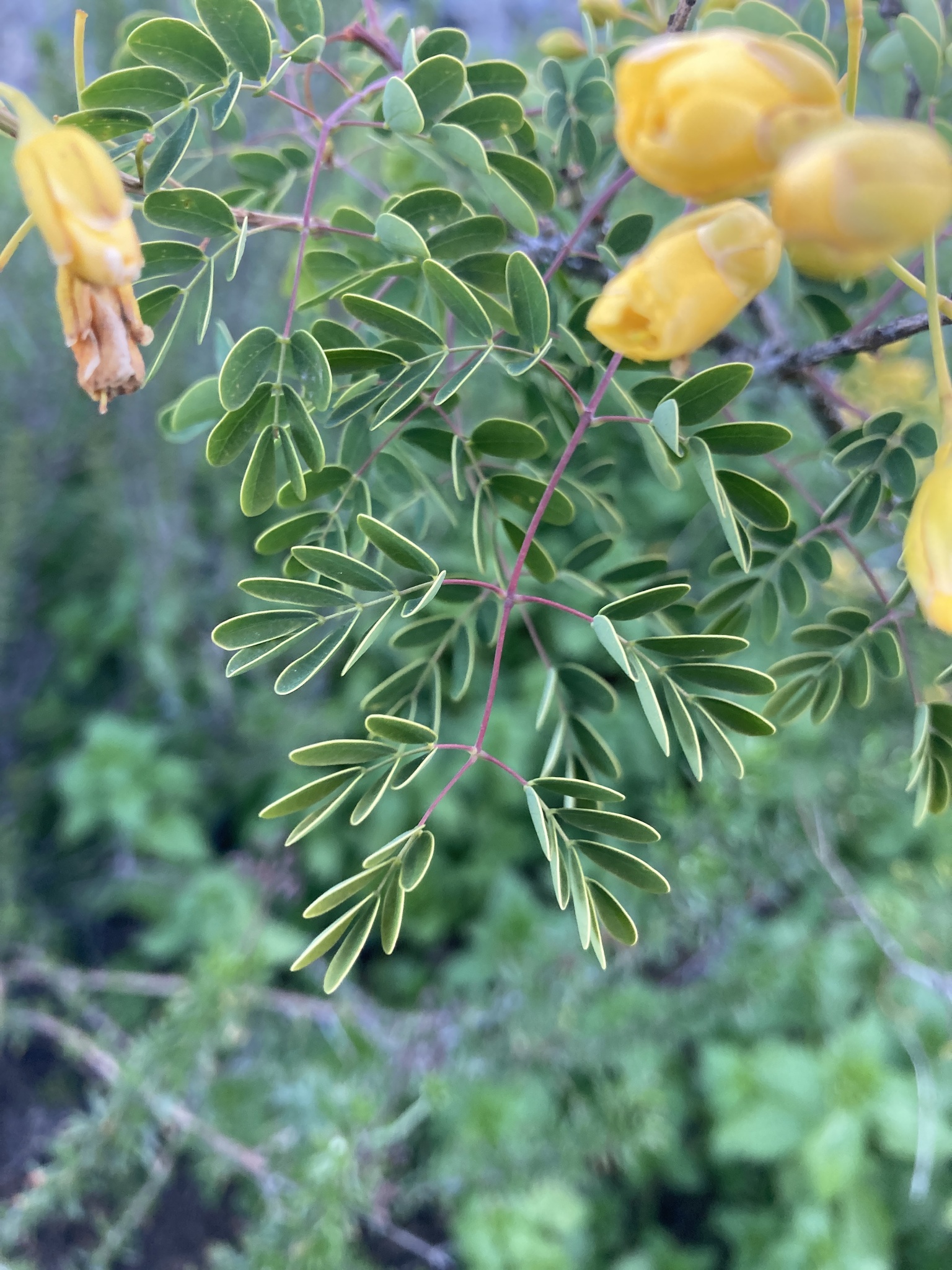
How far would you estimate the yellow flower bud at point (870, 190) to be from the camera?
0.17 m

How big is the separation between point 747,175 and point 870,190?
0.12 feet

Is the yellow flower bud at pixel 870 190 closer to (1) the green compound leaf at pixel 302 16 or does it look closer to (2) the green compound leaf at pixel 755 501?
(2) the green compound leaf at pixel 755 501

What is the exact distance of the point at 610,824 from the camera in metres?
0.28

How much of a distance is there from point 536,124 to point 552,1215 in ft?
3.17

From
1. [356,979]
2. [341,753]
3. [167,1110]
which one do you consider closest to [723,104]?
[341,753]

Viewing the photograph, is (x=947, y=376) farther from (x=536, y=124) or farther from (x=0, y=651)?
(x=0, y=651)

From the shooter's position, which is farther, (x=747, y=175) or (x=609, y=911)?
(x=609, y=911)

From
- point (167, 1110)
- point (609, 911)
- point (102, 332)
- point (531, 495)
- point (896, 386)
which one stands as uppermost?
point (102, 332)

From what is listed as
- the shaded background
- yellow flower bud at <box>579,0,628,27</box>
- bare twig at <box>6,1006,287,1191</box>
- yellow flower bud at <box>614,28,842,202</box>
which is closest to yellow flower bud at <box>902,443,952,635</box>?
yellow flower bud at <box>614,28,842,202</box>

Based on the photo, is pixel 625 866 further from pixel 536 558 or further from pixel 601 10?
pixel 601 10

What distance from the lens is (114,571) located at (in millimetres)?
1296

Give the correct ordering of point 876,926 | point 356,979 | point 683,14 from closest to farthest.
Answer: point 683,14
point 876,926
point 356,979

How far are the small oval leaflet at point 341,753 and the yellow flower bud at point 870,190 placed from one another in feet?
0.66

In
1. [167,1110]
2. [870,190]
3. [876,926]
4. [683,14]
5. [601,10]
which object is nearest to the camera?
[870,190]
